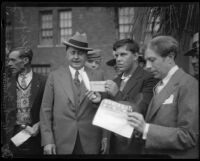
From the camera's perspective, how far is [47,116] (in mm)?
3369

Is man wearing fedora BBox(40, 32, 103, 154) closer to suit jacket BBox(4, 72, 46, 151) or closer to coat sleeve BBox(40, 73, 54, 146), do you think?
coat sleeve BBox(40, 73, 54, 146)

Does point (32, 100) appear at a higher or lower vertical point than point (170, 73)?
lower

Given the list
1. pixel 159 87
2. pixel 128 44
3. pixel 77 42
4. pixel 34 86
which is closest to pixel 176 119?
pixel 159 87

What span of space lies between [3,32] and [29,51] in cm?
100

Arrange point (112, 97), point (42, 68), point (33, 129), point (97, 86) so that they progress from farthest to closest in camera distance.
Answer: point (42, 68)
point (33, 129)
point (112, 97)
point (97, 86)

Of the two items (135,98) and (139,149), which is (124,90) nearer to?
(135,98)

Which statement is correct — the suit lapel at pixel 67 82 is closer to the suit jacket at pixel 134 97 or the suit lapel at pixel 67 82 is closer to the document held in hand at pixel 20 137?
the suit jacket at pixel 134 97

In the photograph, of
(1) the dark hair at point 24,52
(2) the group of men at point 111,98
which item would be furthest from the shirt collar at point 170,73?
(1) the dark hair at point 24,52

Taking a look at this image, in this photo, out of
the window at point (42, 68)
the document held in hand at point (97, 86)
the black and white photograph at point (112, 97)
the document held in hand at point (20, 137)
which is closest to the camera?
the black and white photograph at point (112, 97)

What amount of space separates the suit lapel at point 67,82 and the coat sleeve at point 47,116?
13cm

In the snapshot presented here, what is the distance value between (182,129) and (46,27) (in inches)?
340

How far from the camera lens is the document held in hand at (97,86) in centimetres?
302

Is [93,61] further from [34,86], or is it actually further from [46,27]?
[46,27]

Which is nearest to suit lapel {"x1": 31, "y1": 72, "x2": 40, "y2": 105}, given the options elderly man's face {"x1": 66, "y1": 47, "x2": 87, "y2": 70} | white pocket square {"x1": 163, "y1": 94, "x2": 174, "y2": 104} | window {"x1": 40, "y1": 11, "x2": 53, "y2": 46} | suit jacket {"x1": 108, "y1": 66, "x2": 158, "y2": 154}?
elderly man's face {"x1": 66, "y1": 47, "x2": 87, "y2": 70}
